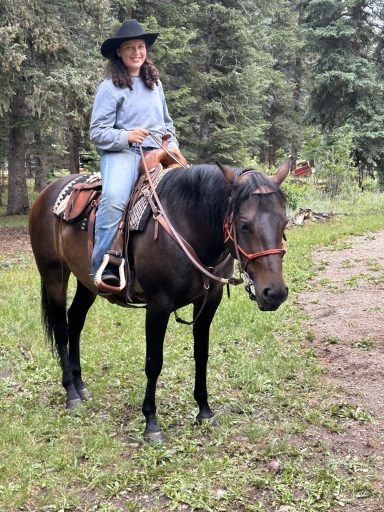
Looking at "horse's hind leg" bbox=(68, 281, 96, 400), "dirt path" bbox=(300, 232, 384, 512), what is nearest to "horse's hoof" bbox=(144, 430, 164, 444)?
"horse's hind leg" bbox=(68, 281, 96, 400)

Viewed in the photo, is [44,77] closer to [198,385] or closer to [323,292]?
[323,292]

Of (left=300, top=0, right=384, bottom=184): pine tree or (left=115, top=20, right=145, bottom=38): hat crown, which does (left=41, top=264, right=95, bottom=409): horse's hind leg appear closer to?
(left=115, top=20, right=145, bottom=38): hat crown

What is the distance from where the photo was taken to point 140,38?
4.02 meters

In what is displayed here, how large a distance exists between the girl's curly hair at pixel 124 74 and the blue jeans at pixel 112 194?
1.77 feet

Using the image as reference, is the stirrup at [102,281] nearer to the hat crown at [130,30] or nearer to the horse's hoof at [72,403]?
the horse's hoof at [72,403]

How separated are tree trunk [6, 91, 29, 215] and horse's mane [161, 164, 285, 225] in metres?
13.3

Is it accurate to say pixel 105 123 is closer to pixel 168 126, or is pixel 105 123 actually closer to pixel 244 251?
pixel 168 126

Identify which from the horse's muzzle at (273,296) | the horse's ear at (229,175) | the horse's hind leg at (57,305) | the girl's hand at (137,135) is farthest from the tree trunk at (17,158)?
the horse's muzzle at (273,296)

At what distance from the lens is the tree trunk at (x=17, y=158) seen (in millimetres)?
16134

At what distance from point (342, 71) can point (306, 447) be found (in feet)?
61.5

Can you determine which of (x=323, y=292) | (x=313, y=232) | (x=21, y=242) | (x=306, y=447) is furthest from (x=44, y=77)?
(x=306, y=447)

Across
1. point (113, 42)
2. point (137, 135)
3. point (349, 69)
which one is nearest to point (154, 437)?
point (137, 135)

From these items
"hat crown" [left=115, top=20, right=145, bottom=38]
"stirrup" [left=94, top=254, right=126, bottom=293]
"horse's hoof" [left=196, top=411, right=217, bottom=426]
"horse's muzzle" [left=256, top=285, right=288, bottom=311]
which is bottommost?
"horse's hoof" [left=196, top=411, right=217, bottom=426]

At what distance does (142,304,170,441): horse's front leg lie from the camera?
12.3 feet
